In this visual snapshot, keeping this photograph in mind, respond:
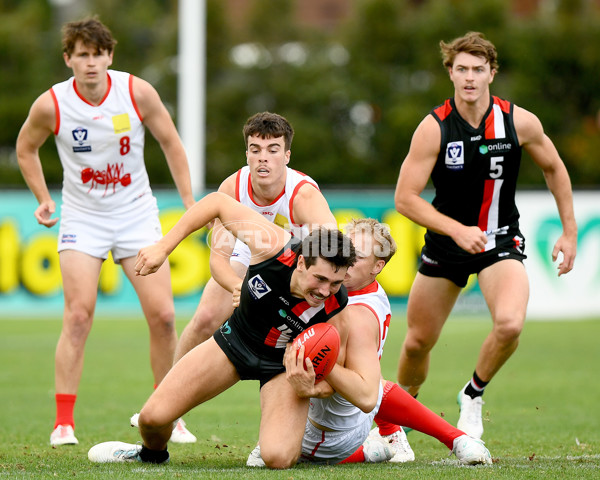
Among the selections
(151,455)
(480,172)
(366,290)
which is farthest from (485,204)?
(151,455)

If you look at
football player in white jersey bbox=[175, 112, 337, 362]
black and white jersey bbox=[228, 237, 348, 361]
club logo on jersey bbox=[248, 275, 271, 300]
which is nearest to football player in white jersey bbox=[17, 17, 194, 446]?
football player in white jersey bbox=[175, 112, 337, 362]

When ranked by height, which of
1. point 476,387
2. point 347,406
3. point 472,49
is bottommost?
point 476,387

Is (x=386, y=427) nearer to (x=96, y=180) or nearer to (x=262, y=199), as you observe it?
(x=262, y=199)

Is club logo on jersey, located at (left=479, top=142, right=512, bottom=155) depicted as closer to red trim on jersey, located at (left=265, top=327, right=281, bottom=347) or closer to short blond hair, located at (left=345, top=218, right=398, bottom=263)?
short blond hair, located at (left=345, top=218, right=398, bottom=263)

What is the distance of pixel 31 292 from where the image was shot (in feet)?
51.4

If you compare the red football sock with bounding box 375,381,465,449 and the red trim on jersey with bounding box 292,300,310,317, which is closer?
the red trim on jersey with bounding box 292,300,310,317

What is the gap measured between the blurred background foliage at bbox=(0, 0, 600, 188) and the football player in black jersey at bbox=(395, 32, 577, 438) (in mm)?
19148

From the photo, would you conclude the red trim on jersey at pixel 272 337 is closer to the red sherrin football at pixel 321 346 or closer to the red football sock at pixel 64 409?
the red sherrin football at pixel 321 346

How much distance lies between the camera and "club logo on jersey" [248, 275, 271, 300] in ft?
17.5

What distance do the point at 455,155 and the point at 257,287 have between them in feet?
6.26

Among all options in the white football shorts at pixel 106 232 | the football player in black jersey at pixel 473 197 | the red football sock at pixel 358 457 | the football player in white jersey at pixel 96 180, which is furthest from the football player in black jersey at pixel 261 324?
the white football shorts at pixel 106 232

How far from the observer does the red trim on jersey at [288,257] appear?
5.28 metres

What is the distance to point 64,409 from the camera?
6566mm

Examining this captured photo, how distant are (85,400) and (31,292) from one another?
7313 millimetres
